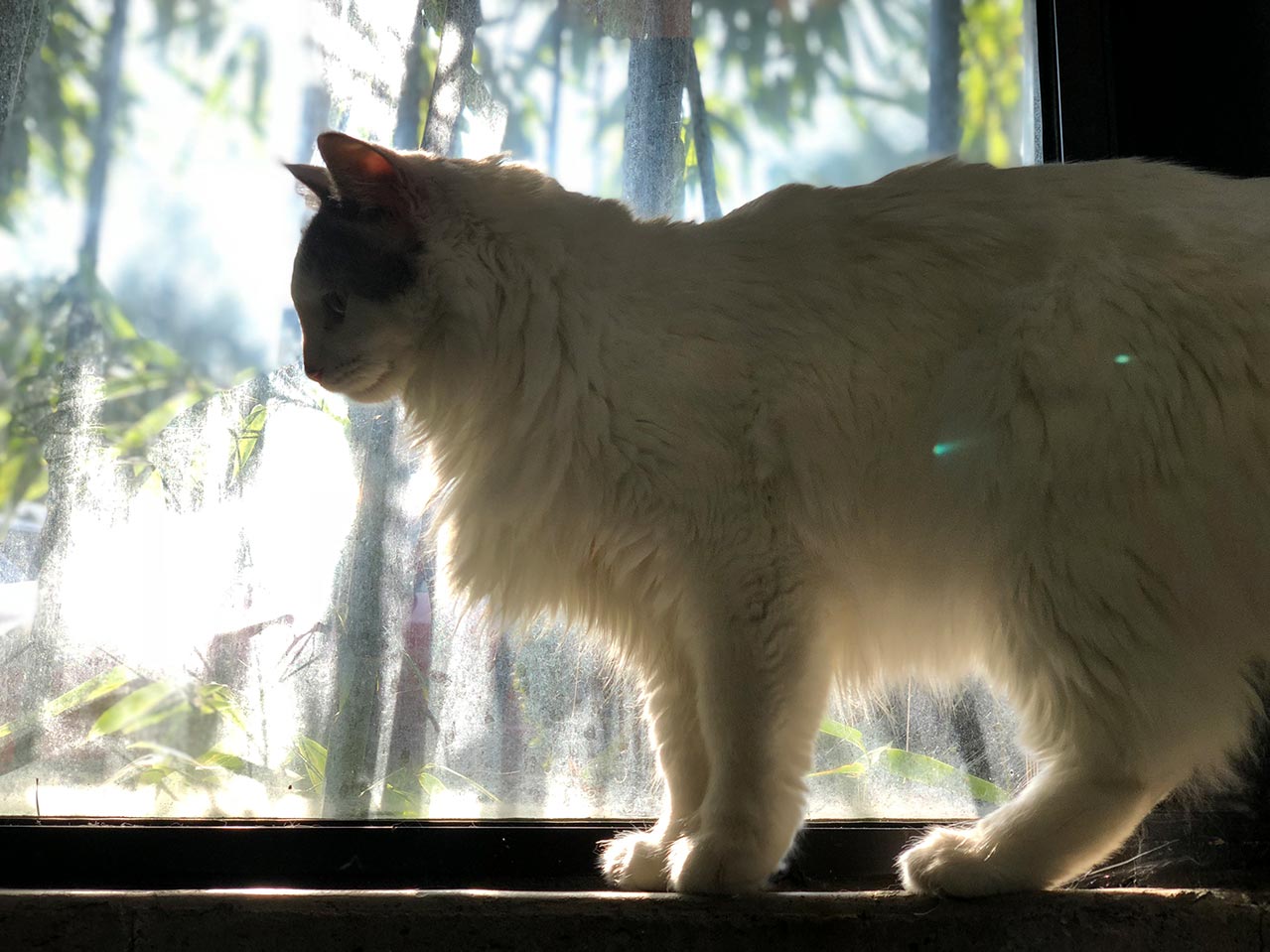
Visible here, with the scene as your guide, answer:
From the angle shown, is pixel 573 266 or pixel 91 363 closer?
pixel 573 266

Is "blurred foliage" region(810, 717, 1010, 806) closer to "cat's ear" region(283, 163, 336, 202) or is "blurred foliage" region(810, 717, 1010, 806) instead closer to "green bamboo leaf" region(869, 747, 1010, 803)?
"green bamboo leaf" region(869, 747, 1010, 803)

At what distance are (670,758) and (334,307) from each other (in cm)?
95

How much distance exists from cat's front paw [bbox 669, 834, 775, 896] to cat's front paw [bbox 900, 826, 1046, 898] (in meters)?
0.21

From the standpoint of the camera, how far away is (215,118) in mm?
2027

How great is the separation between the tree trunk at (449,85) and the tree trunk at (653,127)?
34cm

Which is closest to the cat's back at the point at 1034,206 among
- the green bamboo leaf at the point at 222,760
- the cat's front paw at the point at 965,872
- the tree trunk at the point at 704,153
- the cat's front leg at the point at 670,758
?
the tree trunk at the point at 704,153

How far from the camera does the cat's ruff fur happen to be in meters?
1.45

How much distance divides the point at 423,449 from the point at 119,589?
0.61 meters

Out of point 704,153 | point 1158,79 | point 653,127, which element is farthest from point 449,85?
point 1158,79

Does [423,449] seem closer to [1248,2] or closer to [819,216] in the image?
[819,216]

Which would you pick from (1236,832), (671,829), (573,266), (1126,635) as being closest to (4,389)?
(573,266)

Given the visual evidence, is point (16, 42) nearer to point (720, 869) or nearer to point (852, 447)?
point (852, 447)

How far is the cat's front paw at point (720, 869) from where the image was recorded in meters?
1.45

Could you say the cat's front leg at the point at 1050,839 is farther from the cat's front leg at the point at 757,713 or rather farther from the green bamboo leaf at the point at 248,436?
the green bamboo leaf at the point at 248,436
